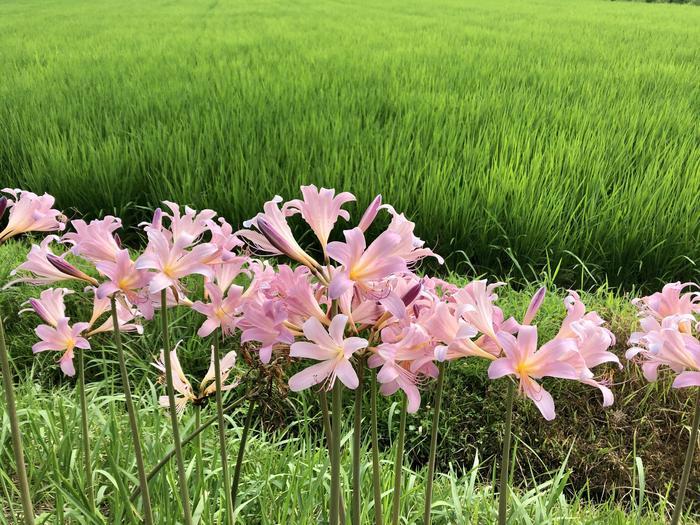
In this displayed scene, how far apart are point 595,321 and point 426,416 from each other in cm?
127

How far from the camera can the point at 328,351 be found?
54cm

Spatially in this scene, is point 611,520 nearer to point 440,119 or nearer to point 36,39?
point 440,119

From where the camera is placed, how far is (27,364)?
83.8 inches

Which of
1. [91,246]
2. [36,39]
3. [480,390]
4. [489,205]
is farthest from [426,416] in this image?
[36,39]

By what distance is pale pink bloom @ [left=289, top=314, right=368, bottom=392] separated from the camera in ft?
1.68

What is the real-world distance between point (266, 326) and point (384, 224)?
2131mm

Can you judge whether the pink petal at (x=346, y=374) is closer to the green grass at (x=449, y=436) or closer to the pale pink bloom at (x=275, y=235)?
the pale pink bloom at (x=275, y=235)

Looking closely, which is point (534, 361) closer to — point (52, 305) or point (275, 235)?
point (275, 235)

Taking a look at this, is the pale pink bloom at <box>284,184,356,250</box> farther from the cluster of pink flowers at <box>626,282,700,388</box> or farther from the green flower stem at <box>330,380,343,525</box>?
the cluster of pink flowers at <box>626,282,700,388</box>

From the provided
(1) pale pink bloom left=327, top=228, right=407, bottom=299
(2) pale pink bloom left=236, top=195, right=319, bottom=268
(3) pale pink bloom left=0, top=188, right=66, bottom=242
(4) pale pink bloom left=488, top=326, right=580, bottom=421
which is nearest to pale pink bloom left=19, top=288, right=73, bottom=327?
(3) pale pink bloom left=0, top=188, right=66, bottom=242

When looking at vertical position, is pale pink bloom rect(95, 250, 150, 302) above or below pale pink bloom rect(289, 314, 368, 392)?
above

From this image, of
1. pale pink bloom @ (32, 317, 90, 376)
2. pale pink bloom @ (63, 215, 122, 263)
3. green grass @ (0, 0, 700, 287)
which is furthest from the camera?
green grass @ (0, 0, 700, 287)

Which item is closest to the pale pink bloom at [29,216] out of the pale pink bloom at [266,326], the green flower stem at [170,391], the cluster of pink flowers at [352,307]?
the cluster of pink flowers at [352,307]

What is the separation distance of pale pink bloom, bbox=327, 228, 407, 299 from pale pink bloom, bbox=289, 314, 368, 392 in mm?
52
